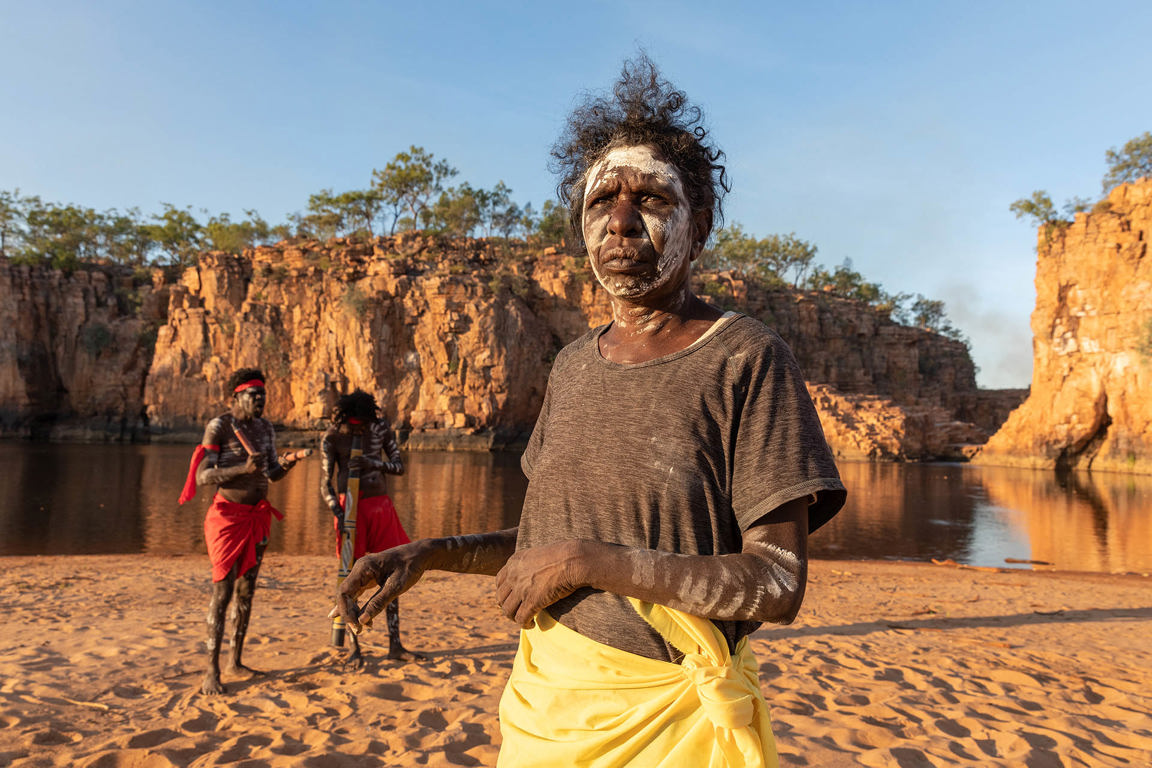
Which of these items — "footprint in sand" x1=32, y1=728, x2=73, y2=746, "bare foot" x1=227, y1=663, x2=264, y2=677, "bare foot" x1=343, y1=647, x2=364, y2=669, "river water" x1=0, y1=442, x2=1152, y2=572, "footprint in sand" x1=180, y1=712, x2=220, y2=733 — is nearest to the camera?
"footprint in sand" x1=32, y1=728, x2=73, y2=746

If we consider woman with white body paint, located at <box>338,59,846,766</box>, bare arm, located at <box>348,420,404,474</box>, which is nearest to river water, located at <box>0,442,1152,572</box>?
bare arm, located at <box>348,420,404,474</box>

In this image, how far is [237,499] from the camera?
4.80 metres

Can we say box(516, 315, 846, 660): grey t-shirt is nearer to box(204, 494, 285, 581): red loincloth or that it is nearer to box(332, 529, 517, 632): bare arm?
box(332, 529, 517, 632): bare arm

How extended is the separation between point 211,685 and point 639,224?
428cm

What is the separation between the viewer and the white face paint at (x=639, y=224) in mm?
1369

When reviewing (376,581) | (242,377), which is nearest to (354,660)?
(242,377)

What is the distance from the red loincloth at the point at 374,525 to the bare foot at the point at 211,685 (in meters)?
1.34

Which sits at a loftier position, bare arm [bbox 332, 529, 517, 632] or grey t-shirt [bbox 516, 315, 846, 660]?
grey t-shirt [bbox 516, 315, 846, 660]

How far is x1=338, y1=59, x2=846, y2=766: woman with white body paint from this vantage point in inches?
45.2

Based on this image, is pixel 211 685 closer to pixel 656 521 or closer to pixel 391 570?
pixel 391 570

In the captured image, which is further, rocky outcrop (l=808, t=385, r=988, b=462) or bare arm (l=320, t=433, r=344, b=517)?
rocky outcrop (l=808, t=385, r=988, b=462)

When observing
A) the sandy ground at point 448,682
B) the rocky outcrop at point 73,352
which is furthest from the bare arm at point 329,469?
the rocky outcrop at point 73,352

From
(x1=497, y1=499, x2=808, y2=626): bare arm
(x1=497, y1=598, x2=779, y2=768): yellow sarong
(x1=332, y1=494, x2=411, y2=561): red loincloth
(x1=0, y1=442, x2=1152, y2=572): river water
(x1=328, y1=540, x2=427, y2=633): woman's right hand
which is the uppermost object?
(x1=497, y1=499, x2=808, y2=626): bare arm

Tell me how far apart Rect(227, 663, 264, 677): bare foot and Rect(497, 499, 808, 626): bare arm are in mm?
4282
